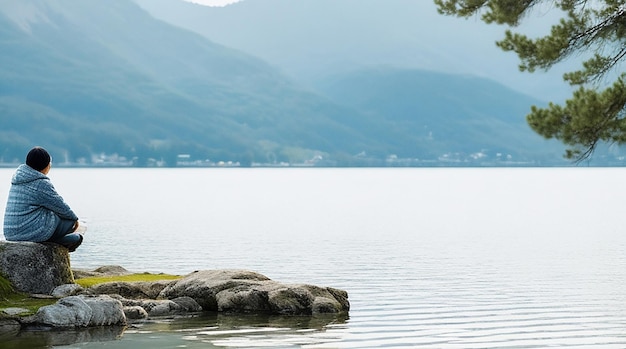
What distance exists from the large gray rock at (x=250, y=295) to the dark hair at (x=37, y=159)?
3.66 meters

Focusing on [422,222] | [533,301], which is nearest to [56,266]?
[533,301]

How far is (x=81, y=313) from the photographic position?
1691 centimetres

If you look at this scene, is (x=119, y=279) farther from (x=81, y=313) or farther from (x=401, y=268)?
(x=401, y=268)

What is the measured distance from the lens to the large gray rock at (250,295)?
19.5m

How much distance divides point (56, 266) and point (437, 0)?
990 cm

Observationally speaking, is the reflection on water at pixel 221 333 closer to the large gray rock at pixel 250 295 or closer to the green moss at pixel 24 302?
the large gray rock at pixel 250 295

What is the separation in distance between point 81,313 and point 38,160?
128 inches

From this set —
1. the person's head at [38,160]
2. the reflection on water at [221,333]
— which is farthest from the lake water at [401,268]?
the person's head at [38,160]

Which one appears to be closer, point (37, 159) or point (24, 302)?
point (24, 302)

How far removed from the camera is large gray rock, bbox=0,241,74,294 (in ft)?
59.9

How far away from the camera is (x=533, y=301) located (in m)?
22.8

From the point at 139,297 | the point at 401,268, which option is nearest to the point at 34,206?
the point at 139,297

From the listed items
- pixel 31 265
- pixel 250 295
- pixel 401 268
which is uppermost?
pixel 31 265

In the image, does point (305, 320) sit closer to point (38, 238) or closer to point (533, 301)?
point (38, 238)
